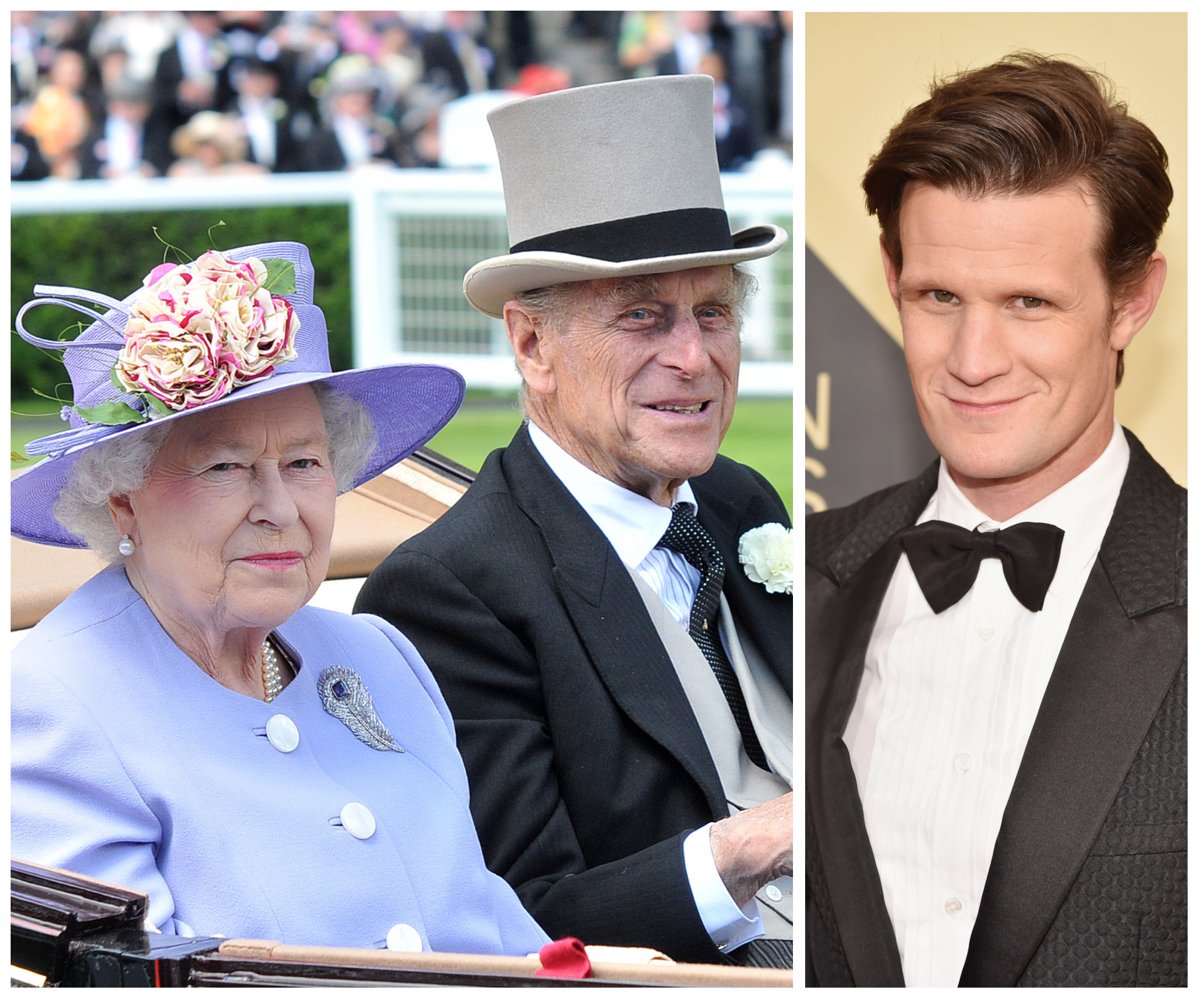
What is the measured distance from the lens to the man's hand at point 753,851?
274 centimetres

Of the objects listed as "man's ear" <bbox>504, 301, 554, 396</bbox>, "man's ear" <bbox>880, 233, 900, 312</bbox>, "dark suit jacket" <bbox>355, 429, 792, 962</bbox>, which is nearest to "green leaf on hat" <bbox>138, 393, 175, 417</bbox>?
"dark suit jacket" <bbox>355, 429, 792, 962</bbox>

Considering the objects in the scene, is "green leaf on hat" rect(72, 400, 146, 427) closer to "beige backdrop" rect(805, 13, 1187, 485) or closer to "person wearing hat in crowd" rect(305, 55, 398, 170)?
"beige backdrop" rect(805, 13, 1187, 485)

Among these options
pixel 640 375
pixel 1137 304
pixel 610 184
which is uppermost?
pixel 610 184

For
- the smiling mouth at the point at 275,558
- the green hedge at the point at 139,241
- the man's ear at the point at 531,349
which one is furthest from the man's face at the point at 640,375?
the green hedge at the point at 139,241

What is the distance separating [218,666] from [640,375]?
94 cm

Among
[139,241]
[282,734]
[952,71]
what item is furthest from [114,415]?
[139,241]

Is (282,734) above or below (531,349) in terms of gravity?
below

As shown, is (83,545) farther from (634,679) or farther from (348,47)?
(348,47)

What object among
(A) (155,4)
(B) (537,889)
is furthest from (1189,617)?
(A) (155,4)

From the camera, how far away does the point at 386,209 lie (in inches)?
218

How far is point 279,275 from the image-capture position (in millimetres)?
2592

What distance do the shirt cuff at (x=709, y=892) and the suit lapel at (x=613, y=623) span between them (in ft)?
0.33

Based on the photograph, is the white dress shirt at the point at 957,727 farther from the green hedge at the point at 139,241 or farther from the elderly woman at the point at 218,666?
the green hedge at the point at 139,241

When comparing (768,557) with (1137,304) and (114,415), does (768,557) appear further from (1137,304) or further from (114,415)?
(114,415)
